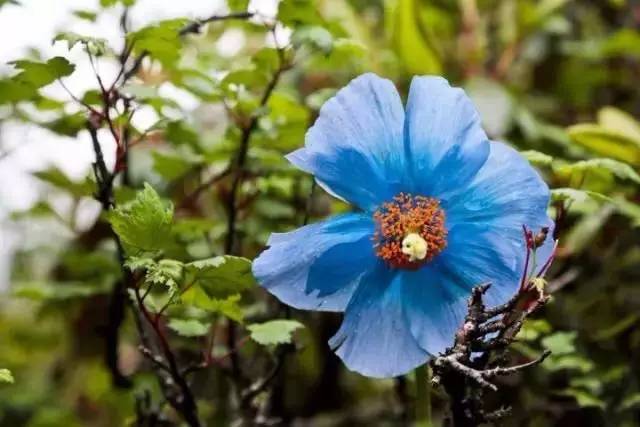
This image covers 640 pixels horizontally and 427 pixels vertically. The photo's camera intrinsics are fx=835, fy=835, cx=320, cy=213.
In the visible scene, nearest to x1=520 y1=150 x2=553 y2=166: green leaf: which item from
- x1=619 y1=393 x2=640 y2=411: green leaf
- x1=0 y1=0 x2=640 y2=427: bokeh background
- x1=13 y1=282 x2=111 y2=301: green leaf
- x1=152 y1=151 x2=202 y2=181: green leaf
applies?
x1=0 y1=0 x2=640 y2=427: bokeh background

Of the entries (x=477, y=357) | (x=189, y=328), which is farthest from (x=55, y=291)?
(x=477, y=357)

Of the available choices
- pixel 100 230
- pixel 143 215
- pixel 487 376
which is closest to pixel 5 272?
pixel 100 230

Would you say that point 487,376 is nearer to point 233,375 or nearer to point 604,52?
point 233,375

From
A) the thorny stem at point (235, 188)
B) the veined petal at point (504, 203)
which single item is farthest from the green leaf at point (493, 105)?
the veined petal at point (504, 203)

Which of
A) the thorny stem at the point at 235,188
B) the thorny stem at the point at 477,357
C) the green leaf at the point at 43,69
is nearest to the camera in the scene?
the thorny stem at the point at 477,357

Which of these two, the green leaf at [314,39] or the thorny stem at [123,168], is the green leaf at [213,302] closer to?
the thorny stem at [123,168]

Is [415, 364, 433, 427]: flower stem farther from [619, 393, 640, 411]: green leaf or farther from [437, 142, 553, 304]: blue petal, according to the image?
[619, 393, 640, 411]: green leaf
